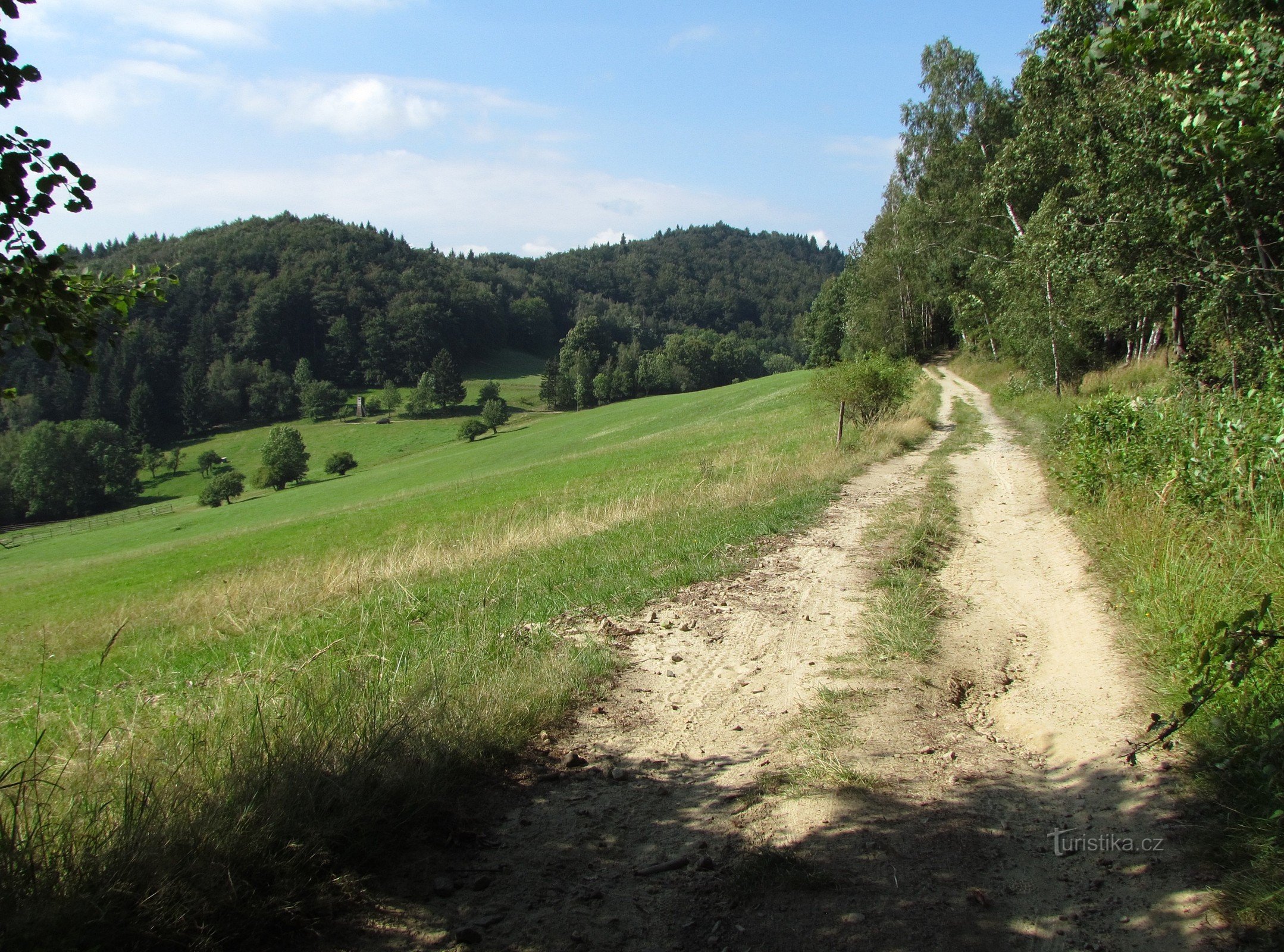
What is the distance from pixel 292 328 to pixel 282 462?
78215 millimetres

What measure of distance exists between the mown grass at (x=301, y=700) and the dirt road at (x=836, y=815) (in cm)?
48

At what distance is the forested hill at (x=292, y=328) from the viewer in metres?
114

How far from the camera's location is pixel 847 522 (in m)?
12.1

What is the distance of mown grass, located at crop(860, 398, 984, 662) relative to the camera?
6.73 m

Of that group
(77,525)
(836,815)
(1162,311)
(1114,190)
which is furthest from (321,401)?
(836,815)

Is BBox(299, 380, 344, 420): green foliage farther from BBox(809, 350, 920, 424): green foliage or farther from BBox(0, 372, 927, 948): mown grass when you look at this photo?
BBox(809, 350, 920, 424): green foliage

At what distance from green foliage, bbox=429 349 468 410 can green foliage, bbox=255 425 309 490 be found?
27.2m

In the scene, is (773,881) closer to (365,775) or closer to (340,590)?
(365,775)

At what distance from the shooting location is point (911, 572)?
8.98 m

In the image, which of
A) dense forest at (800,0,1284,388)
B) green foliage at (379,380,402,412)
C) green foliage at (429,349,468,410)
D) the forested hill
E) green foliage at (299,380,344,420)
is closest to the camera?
dense forest at (800,0,1284,388)

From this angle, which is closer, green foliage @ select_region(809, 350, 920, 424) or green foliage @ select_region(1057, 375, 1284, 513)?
green foliage @ select_region(1057, 375, 1284, 513)

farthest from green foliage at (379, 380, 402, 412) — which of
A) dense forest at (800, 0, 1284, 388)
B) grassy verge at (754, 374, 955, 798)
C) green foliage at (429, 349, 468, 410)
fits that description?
grassy verge at (754, 374, 955, 798)

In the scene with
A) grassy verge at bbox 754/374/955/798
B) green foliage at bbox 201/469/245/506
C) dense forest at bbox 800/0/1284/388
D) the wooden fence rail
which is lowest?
the wooden fence rail

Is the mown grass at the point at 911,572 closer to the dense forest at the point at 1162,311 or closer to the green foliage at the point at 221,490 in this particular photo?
the dense forest at the point at 1162,311
